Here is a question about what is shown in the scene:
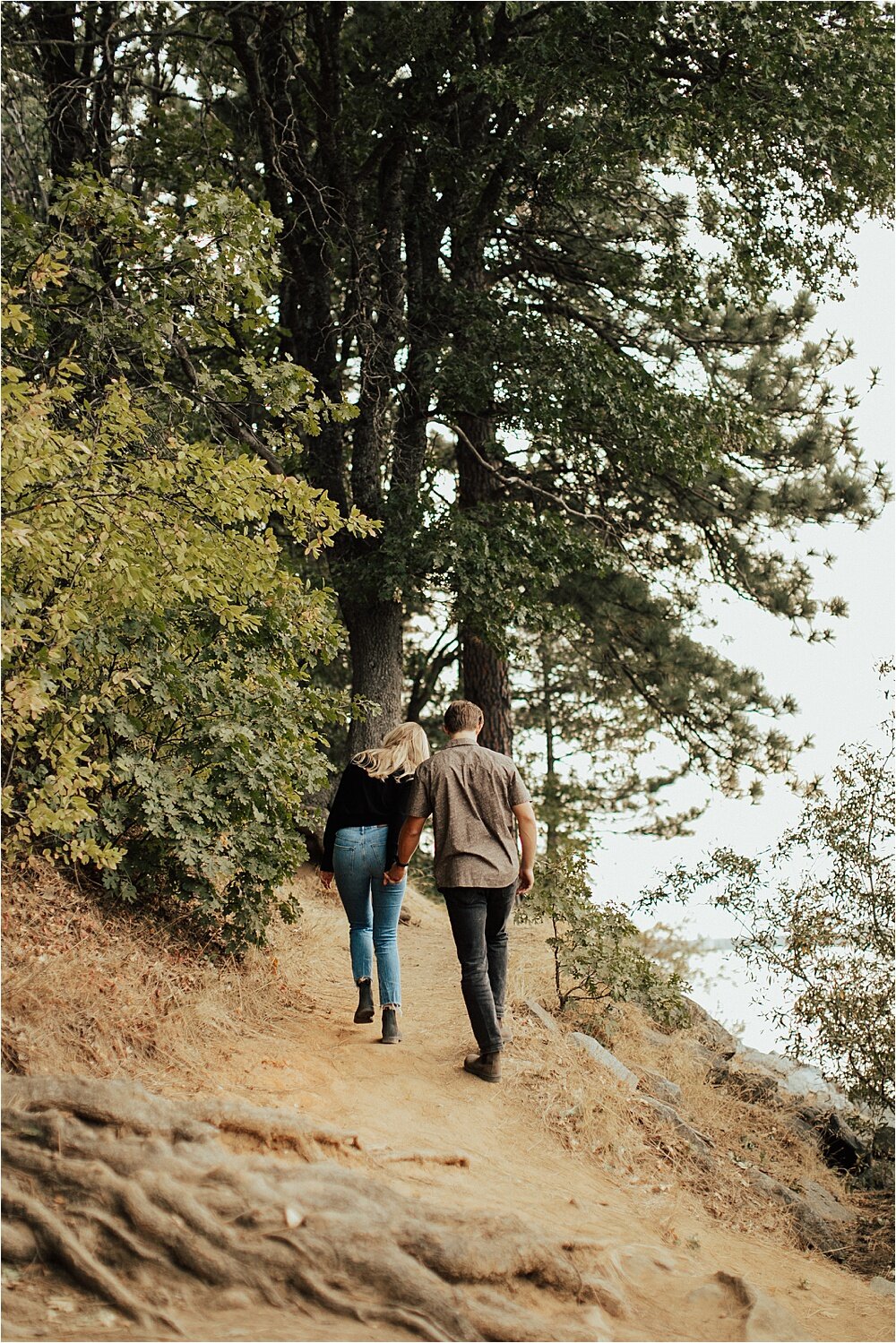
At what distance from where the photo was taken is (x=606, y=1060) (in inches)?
324

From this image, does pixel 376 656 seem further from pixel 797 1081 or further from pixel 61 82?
pixel 61 82

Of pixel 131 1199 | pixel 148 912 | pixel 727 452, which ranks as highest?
pixel 727 452

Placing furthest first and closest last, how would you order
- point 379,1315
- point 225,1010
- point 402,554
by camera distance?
point 402,554 < point 225,1010 < point 379,1315

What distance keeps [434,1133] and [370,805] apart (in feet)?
6.82

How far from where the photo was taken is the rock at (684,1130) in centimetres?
764

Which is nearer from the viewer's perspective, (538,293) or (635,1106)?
(635,1106)

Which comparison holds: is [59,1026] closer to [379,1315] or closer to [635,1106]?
[379,1315]

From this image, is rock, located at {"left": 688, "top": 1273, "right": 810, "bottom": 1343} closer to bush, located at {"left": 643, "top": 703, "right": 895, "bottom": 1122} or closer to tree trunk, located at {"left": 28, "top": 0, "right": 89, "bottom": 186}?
bush, located at {"left": 643, "top": 703, "right": 895, "bottom": 1122}

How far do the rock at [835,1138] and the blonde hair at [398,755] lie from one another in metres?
4.80

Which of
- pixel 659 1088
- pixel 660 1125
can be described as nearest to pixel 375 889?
pixel 660 1125

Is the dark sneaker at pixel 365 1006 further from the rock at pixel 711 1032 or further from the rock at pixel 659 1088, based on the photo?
the rock at pixel 711 1032

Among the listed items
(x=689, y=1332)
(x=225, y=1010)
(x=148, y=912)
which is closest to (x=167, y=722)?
(x=148, y=912)

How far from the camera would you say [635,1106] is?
779 centimetres

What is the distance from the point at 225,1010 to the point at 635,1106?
2.86 meters
